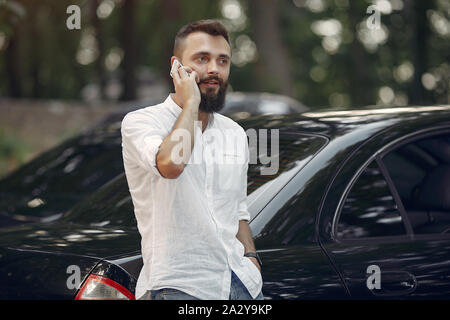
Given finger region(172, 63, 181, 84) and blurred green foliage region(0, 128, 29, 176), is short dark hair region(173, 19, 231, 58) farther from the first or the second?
blurred green foliage region(0, 128, 29, 176)

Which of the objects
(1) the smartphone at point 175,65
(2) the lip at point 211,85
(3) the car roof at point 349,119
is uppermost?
(1) the smartphone at point 175,65

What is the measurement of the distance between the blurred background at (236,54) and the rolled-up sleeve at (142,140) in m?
2.46

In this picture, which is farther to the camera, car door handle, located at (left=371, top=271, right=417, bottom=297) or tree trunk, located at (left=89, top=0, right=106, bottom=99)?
tree trunk, located at (left=89, top=0, right=106, bottom=99)

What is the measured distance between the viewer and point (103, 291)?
2.70 meters

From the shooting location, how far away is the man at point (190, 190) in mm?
2566

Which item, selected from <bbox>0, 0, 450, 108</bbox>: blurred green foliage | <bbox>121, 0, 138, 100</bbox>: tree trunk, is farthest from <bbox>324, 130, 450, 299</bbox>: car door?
<bbox>121, 0, 138, 100</bbox>: tree trunk

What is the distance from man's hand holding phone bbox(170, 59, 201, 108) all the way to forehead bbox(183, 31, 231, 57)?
9cm

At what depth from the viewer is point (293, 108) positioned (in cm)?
1143

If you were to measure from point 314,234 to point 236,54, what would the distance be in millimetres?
43780

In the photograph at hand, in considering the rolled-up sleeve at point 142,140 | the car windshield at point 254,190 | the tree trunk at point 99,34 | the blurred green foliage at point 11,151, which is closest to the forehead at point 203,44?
the rolled-up sleeve at point 142,140

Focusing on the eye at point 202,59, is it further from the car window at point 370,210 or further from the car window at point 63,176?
the car window at point 63,176

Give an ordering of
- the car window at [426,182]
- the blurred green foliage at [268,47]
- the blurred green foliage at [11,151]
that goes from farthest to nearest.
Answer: the blurred green foliage at [268,47] < the blurred green foliage at [11,151] < the car window at [426,182]

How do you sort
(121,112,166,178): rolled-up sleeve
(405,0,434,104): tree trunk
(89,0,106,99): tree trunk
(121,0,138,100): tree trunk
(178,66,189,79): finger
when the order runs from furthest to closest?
1. (89,0,106,99): tree trunk
2. (121,0,138,100): tree trunk
3. (405,0,434,104): tree trunk
4. (178,66,189,79): finger
5. (121,112,166,178): rolled-up sleeve

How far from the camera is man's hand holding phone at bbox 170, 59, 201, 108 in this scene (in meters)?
2.69
